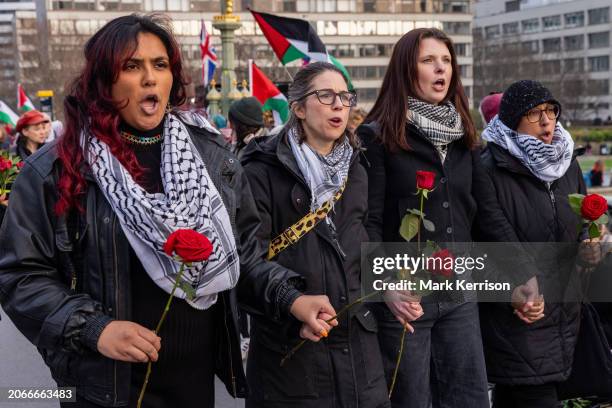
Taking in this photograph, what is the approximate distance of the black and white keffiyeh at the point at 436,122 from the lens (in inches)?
179

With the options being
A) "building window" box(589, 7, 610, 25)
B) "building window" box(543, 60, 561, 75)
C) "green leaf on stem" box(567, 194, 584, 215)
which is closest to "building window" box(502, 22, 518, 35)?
"building window" box(589, 7, 610, 25)

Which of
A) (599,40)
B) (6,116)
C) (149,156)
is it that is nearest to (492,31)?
(599,40)

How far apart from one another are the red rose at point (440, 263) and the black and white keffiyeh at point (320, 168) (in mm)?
482

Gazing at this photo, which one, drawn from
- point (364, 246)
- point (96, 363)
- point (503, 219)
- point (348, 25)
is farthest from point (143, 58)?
point (348, 25)

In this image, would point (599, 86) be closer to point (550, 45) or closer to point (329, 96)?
point (550, 45)

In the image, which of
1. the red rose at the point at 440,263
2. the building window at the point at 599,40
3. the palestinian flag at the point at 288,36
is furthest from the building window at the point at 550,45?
the red rose at the point at 440,263

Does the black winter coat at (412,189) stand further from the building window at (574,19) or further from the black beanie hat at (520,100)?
the building window at (574,19)

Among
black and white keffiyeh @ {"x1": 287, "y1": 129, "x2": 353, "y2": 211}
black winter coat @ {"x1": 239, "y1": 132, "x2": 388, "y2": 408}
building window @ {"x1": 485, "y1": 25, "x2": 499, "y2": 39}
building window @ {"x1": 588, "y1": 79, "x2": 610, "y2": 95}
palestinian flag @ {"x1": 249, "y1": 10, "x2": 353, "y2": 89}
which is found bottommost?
building window @ {"x1": 588, "y1": 79, "x2": 610, "y2": 95}

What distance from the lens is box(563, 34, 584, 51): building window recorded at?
105 metres

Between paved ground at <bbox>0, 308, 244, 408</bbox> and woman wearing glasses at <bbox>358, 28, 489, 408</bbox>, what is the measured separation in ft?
7.19

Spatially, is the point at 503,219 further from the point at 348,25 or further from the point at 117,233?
the point at 348,25

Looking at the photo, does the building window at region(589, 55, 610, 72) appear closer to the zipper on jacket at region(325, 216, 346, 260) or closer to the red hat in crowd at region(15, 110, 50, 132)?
the red hat in crowd at region(15, 110, 50, 132)

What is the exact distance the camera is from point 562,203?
192 inches

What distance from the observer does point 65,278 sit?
3.07 metres
